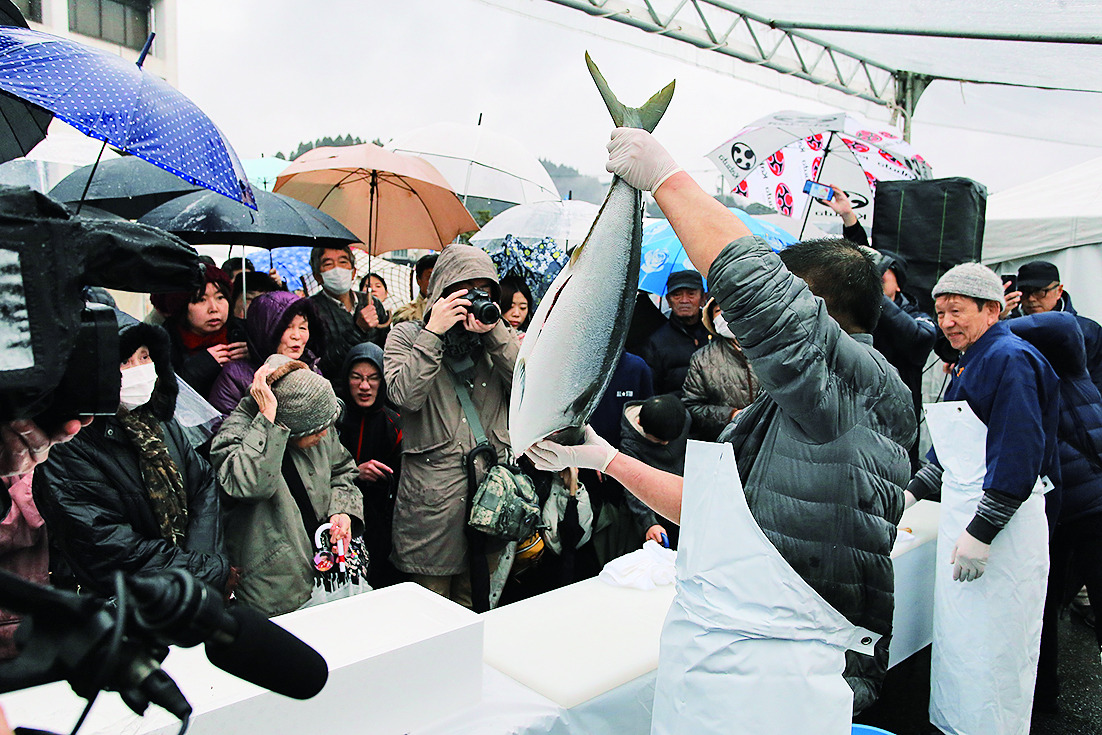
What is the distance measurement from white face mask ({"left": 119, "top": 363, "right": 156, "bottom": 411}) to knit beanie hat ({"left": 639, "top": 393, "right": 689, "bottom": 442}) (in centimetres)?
210

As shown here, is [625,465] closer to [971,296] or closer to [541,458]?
[541,458]

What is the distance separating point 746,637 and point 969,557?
1796mm

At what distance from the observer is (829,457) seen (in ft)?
4.88

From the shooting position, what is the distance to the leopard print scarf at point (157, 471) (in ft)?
7.16

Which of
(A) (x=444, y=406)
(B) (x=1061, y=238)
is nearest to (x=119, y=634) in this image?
(A) (x=444, y=406)

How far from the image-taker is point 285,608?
8.59 ft

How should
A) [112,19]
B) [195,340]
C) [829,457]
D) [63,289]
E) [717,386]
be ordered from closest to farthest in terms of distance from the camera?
[63,289] → [829,457] → [195,340] → [717,386] → [112,19]

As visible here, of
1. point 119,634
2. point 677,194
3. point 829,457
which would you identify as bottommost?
point 829,457

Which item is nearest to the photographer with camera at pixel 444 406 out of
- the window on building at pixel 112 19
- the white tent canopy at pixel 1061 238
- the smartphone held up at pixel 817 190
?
the smartphone held up at pixel 817 190

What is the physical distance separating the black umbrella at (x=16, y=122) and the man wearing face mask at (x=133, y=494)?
0.68m

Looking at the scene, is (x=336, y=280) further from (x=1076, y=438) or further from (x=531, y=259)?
(x=1076, y=438)

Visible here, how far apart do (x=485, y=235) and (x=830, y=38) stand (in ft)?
16.9

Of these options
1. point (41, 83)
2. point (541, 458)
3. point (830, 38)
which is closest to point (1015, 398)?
point (541, 458)

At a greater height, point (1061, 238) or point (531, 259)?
point (1061, 238)
